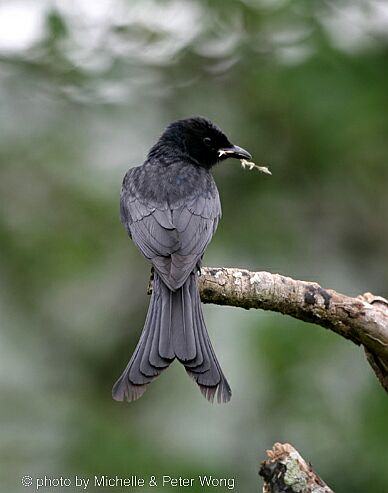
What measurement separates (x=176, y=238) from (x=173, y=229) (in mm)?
83

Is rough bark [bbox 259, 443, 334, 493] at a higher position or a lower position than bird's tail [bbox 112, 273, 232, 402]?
lower

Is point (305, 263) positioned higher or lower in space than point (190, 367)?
higher

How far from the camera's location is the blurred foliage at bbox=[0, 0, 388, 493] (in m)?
6.32

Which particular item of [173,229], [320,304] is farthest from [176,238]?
[320,304]

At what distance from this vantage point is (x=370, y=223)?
Result: 6.91 meters

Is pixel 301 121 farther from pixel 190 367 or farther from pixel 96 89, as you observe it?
pixel 190 367

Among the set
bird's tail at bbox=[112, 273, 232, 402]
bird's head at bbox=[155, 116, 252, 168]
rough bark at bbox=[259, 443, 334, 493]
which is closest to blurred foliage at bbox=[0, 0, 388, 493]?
bird's head at bbox=[155, 116, 252, 168]

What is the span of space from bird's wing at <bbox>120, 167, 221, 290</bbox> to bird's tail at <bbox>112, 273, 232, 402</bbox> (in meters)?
0.09

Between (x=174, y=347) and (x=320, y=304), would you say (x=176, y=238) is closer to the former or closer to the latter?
(x=174, y=347)

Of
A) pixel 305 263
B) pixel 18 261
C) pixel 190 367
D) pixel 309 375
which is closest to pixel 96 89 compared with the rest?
pixel 18 261

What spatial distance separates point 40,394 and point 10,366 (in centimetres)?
39

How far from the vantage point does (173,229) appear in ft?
15.6

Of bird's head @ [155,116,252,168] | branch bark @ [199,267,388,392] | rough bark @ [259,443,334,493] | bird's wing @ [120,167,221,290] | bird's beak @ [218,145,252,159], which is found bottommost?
rough bark @ [259,443,334,493]

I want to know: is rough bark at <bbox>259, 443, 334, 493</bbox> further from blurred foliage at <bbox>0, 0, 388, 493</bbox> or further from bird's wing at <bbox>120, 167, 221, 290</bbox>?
blurred foliage at <bbox>0, 0, 388, 493</bbox>
